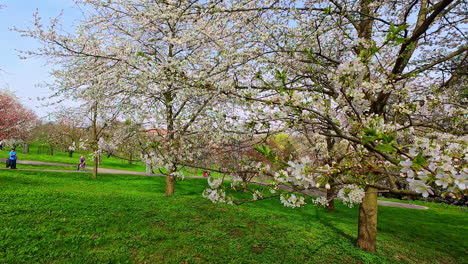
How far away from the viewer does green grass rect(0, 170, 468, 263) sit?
16.9 feet

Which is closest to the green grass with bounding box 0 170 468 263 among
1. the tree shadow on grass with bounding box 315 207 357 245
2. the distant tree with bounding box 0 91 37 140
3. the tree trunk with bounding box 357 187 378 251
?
the tree shadow on grass with bounding box 315 207 357 245

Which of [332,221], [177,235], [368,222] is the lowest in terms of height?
[332,221]

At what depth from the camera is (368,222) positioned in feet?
21.5

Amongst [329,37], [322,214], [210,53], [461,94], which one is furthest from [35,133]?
[461,94]

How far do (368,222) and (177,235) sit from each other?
190 inches

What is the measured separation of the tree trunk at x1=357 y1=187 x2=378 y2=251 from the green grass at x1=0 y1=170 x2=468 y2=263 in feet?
0.98

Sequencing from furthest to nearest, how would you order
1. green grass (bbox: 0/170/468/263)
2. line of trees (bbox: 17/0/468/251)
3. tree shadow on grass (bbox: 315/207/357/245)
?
tree shadow on grass (bbox: 315/207/357/245), green grass (bbox: 0/170/468/263), line of trees (bbox: 17/0/468/251)

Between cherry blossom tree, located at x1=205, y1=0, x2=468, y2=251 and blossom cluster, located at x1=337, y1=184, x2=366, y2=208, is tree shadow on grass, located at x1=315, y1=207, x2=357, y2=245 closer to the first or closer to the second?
cherry blossom tree, located at x1=205, y1=0, x2=468, y2=251

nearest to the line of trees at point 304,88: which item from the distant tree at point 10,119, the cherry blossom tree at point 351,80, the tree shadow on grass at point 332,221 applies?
the cherry blossom tree at point 351,80

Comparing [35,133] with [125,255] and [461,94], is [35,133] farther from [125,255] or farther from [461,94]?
[461,94]

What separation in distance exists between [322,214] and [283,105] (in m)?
11.0

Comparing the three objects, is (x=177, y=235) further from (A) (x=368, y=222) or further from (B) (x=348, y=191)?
(B) (x=348, y=191)

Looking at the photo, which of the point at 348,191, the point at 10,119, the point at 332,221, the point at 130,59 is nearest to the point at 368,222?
the point at 332,221

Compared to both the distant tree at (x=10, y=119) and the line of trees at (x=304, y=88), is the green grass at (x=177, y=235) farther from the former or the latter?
the distant tree at (x=10, y=119)
